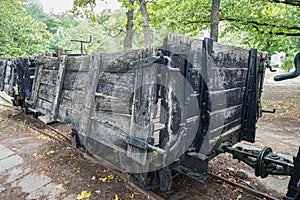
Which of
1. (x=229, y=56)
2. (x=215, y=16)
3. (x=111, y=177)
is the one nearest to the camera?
(x=229, y=56)

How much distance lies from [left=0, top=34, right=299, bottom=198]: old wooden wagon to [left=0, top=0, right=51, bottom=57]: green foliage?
13255 millimetres

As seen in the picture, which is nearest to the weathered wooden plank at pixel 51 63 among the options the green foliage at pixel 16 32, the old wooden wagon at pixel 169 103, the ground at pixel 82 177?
the old wooden wagon at pixel 169 103

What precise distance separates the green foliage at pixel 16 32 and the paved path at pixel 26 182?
493 inches

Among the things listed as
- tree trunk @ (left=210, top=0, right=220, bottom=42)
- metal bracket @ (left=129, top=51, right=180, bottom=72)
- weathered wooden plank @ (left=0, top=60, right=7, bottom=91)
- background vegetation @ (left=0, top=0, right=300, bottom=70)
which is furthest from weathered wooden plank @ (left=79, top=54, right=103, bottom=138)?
background vegetation @ (left=0, top=0, right=300, bottom=70)

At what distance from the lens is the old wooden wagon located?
2043 millimetres

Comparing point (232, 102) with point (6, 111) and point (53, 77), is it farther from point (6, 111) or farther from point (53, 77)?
point (6, 111)

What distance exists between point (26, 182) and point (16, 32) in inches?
566

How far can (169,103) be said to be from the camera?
6.57 feet

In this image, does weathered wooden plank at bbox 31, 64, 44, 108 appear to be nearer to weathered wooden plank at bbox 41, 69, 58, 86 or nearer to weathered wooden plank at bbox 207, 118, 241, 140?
weathered wooden plank at bbox 41, 69, 58, 86

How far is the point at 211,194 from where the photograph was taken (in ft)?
9.29

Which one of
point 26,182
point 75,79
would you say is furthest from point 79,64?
point 26,182

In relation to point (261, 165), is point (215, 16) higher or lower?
higher

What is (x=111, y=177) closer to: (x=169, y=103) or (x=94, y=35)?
(x=169, y=103)

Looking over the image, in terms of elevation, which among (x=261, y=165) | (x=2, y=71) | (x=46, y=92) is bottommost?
(x=261, y=165)
